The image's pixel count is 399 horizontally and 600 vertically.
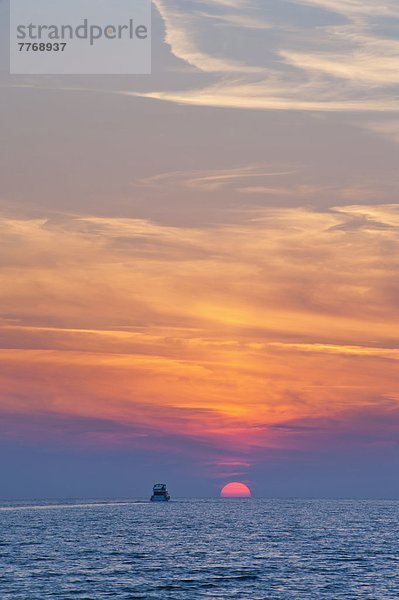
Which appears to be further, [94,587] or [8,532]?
[8,532]

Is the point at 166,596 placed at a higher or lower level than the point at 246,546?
higher

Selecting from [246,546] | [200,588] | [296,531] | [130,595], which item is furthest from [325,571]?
[296,531]

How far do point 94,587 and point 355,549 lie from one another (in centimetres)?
5514

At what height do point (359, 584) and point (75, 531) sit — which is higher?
point (359, 584)

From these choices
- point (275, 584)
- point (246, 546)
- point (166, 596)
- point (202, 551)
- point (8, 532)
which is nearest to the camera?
point (166, 596)

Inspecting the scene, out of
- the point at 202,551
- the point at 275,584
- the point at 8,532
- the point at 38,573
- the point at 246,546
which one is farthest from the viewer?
the point at 8,532

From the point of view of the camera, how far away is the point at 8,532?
166m

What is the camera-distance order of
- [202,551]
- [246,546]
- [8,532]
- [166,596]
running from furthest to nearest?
[8,532], [246,546], [202,551], [166,596]

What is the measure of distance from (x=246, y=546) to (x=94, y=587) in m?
51.3

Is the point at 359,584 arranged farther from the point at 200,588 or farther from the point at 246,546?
the point at 246,546

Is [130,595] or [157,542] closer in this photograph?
[130,595]

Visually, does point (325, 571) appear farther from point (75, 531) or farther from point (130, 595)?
point (75, 531)

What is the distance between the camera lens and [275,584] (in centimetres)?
8738

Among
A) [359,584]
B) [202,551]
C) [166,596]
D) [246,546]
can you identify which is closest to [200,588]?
[166,596]
